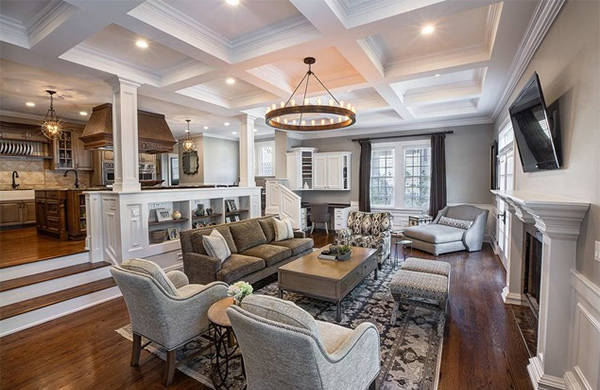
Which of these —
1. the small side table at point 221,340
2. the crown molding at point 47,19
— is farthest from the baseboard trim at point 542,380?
the crown molding at point 47,19

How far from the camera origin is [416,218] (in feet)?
22.8

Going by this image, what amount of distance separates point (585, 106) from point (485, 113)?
5.11 m

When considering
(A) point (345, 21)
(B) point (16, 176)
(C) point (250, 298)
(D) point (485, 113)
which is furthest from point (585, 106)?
(B) point (16, 176)

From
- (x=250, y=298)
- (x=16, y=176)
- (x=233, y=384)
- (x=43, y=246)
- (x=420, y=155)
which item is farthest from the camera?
(x=420, y=155)

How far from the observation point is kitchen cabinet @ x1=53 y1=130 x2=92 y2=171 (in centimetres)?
677

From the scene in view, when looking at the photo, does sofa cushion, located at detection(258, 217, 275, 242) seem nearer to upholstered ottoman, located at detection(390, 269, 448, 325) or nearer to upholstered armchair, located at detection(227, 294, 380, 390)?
upholstered ottoman, located at detection(390, 269, 448, 325)

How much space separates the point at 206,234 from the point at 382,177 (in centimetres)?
559

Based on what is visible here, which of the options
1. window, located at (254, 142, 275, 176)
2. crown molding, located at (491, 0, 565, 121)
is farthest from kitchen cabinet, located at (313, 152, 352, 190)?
crown molding, located at (491, 0, 565, 121)

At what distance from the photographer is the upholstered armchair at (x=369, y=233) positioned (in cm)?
496

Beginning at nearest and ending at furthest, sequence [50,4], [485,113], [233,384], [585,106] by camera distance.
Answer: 1. [585,106]
2. [233,384]
3. [50,4]
4. [485,113]

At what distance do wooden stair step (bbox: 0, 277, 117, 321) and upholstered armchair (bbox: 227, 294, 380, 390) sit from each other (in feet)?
9.87

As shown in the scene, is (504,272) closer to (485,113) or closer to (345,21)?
(485,113)

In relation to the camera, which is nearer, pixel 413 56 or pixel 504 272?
pixel 413 56

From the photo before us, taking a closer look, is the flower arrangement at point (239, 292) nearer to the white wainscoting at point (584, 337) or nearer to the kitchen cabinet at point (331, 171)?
the white wainscoting at point (584, 337)
